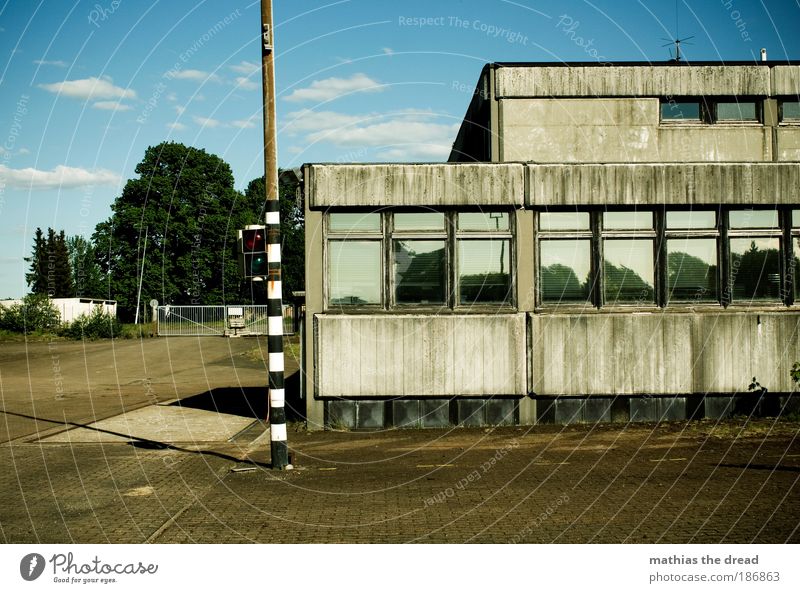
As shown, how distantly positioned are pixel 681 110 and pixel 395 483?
10.5 metres

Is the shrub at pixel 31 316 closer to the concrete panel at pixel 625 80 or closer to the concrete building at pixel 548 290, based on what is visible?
the concrete building at pixel 548 290

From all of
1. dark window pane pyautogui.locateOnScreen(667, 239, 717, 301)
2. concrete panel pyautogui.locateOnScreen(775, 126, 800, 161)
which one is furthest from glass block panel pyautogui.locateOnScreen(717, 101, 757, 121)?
dark window pane pyautogui.locateOnScreen(667, 239, 717, 301)

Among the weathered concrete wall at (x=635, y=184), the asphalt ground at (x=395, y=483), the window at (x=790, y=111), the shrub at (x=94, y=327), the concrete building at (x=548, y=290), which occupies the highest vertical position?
the window at (x=790, y=111)

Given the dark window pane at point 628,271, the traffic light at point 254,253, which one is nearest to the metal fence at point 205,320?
the dark window pane at point 628,271

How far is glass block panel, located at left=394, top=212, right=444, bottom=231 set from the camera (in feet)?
51.2

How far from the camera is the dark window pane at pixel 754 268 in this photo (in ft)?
52.0

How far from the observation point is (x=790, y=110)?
16.6 meters

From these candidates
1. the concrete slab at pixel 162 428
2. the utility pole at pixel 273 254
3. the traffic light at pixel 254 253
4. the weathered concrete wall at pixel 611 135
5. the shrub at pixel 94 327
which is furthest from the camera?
the shrub at pixel 94 327

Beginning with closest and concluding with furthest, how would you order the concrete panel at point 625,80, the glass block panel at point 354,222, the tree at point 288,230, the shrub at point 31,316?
1. the glass block panel at point 354,222
2. the concrete panel at point 625,80
3. the shrub at point 31,316
4. the tree at point 288,230

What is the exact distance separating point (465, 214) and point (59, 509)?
9.23 metres

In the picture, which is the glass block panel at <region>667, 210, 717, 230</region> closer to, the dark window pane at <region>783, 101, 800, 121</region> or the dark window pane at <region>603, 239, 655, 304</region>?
the dark window pane at <region>603, 239, 655, 304</region>

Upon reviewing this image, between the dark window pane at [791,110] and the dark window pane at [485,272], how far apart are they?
6552 mm

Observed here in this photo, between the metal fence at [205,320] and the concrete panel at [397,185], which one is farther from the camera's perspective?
the metal fence at [205,320]

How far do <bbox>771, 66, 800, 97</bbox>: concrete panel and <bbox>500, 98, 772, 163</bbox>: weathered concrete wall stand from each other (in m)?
0.82
